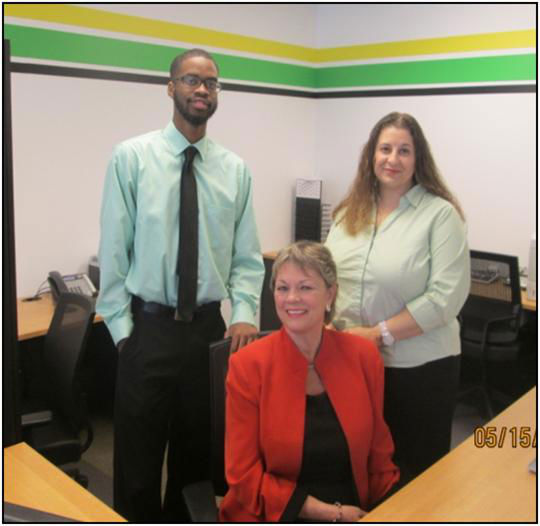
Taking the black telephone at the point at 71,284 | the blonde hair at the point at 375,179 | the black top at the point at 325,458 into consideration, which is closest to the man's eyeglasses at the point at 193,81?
the blonde hair at the point at 375,179

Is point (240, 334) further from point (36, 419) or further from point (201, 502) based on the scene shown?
point (36, 419)

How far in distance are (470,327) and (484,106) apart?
5.33ft

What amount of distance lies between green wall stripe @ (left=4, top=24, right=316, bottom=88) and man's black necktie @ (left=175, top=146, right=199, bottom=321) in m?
1.83

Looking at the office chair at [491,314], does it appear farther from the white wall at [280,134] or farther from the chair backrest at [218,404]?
the chair backrest at [218,404]

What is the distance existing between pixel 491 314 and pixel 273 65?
2.57 m

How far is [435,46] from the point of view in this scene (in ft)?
14.4

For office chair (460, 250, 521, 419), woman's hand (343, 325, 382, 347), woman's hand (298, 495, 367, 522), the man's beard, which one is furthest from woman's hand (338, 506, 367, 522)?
office chair (460, 250, 521, 419)

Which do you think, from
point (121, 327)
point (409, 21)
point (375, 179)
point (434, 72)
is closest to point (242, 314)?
point (121, 327)

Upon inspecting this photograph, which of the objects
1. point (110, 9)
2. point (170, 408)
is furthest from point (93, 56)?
point (170, 408)

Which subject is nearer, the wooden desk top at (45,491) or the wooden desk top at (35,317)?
the wooden desk top at (45,491)

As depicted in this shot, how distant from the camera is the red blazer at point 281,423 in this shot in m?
1.65

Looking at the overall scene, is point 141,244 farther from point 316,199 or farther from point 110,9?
point 316,199

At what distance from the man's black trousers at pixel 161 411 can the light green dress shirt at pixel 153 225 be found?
8cm

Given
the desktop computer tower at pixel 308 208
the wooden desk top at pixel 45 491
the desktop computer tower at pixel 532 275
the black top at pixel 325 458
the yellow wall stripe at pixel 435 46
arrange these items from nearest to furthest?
1. the wooden desk top at pixel 45 491
2. the black top at pixel 325 458
3. the desktop computer tower at pixel 532 275
4. the yellow wall stripe at pixel 435 46
5. the desktop computer tower at pixel 308 208
